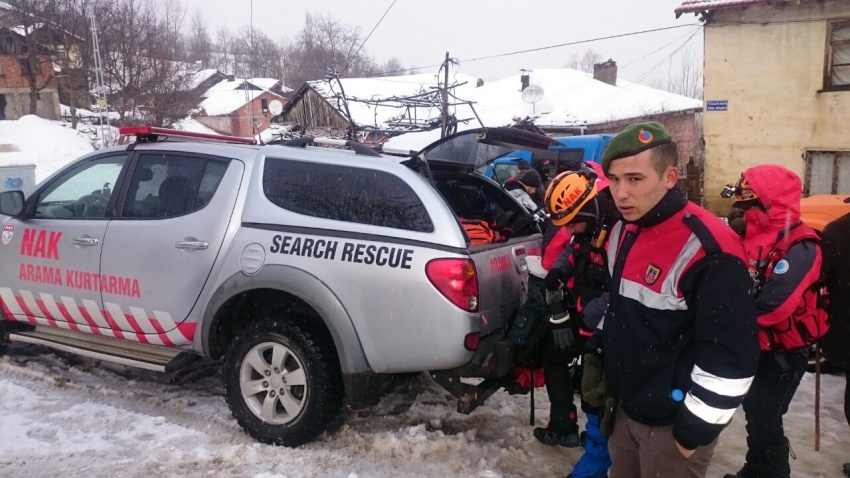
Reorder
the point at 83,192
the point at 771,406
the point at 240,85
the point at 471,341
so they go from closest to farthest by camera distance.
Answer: the point at 771,406
the point at 471,341
the point at 83,192
the point at 240,85

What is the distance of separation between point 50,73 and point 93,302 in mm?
44519

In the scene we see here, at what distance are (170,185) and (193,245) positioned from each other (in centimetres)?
57

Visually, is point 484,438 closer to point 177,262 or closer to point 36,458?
point 177,262

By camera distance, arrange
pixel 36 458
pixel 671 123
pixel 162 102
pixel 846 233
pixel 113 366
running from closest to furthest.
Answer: pixel 846 233 < pixel 36 458 < pixel 113 366 < pixel 671 123 < pixel 162 102

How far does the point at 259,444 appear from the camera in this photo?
3.64m

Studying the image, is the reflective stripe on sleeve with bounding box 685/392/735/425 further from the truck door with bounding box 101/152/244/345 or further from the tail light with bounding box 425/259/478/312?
the truck door with bounding box 101/152/244/345

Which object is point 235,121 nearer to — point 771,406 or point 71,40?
point 71,40

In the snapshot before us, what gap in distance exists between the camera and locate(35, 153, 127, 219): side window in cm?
428

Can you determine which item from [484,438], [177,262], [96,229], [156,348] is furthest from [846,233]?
[96,229]

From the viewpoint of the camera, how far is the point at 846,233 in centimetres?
324

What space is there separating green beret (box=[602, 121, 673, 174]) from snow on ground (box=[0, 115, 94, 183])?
1081 inches

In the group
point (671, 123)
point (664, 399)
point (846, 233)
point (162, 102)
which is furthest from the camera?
point (162, 102)

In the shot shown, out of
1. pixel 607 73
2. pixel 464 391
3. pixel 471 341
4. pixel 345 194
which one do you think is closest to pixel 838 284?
pixel 471 341

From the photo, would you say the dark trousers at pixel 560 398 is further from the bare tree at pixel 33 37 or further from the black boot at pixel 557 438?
the bare tree at pixel 33 37
